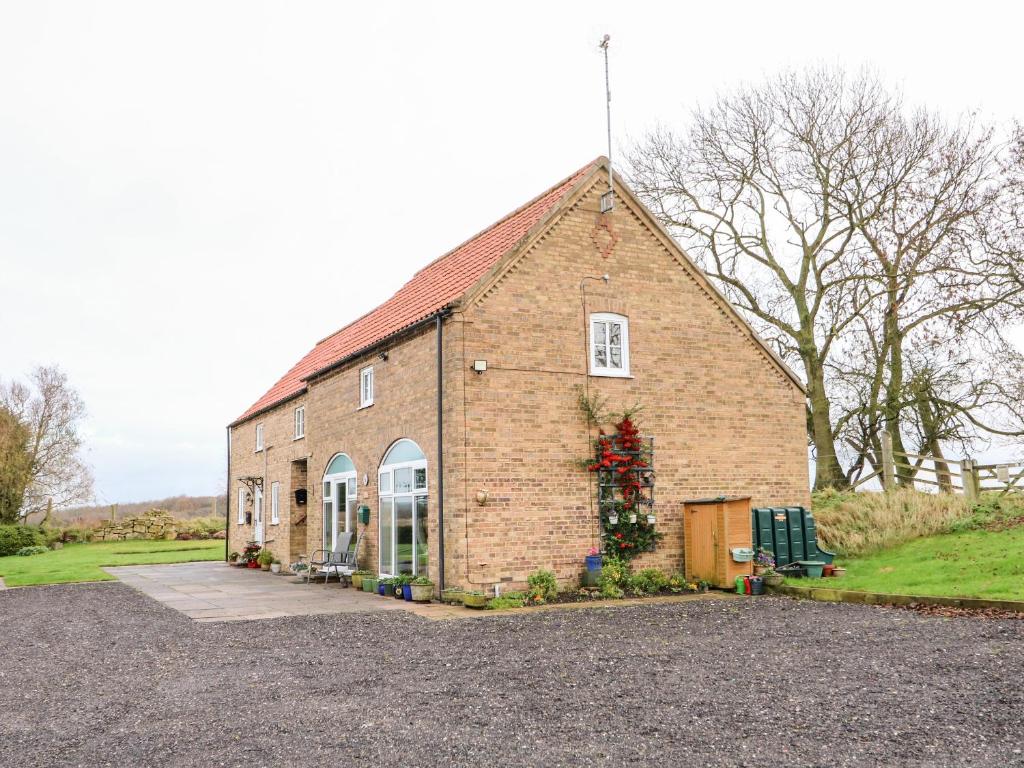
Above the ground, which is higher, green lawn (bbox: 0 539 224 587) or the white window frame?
the white window frame

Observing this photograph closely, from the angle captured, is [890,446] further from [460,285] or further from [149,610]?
[149,610]

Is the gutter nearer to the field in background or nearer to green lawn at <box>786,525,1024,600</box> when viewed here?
green lawn at <box>786,525,1024,600</box>

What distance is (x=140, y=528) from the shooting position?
4222 centimetres

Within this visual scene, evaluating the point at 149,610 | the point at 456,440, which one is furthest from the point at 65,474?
the point at 456,440

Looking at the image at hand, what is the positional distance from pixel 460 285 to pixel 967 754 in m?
12.6

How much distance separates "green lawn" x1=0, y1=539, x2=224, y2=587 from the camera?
22.8 m

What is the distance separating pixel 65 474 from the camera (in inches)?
1684

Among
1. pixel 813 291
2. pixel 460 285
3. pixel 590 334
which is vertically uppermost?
pixel 813 291

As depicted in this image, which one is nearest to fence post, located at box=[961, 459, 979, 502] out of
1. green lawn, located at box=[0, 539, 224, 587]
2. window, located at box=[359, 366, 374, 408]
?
window, located at box=[359, 366, 374, 408]

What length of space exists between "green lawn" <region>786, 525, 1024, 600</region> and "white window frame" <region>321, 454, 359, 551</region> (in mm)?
9600

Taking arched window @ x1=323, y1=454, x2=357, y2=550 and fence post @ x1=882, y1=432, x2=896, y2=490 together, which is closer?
arched window @ x1=323, y1=454, x2=357, y2=550

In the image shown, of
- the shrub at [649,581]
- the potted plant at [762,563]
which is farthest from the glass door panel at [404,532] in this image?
the potted plant at [762,563]

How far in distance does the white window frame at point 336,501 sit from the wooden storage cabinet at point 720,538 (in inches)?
302

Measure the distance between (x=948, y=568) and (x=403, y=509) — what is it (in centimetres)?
1000
